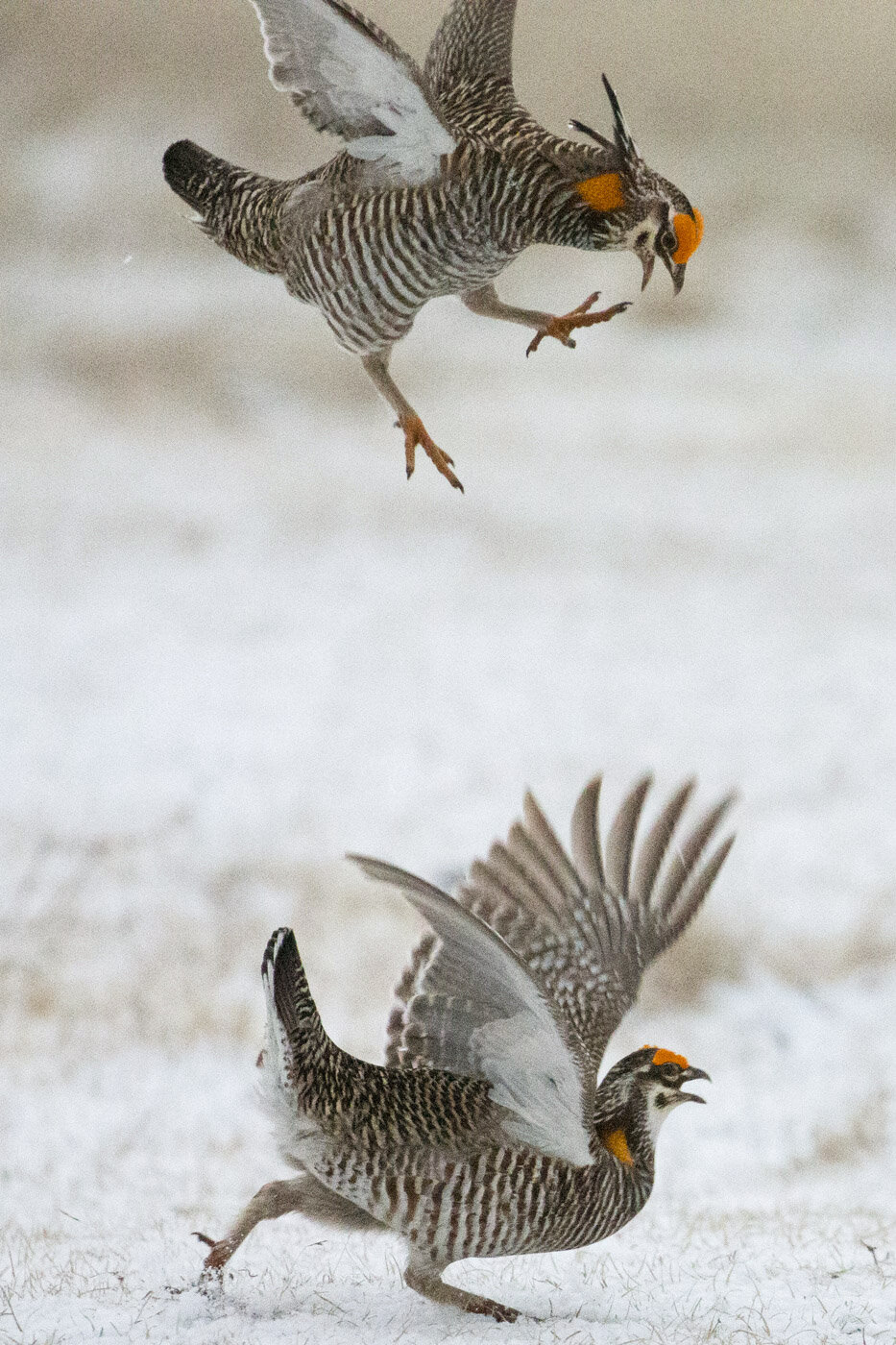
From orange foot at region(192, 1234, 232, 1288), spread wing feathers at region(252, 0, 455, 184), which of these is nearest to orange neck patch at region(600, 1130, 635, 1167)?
orange foot at region(192, 1234, 232, 1288)

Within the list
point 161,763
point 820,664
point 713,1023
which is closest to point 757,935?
point 713,1023

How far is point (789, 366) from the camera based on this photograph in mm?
→ 18375

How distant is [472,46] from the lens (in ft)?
10.7

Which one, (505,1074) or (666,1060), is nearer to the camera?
(505,1074)

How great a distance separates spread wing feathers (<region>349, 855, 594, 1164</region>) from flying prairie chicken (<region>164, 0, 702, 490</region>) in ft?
3.61

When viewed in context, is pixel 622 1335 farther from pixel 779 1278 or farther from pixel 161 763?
pixel 161 763

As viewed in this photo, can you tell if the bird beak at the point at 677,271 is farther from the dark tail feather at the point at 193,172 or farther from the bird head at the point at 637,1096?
the bird head at the point at 637,1096

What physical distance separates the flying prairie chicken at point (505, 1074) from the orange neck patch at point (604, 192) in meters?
1.46

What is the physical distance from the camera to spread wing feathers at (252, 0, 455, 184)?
8.29ft

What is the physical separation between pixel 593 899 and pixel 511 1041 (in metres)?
0.80

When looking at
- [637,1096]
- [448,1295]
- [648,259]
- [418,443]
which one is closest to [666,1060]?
[637,1096]

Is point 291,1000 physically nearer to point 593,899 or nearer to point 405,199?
point 593,899

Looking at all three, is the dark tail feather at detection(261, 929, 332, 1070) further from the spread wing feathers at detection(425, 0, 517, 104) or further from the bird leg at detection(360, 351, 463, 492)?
the spread wing feathers at detection(425, 0, 517, 104)

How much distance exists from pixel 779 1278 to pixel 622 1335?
0.99m
